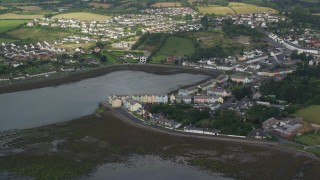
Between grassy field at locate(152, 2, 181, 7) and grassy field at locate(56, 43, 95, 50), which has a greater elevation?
grassy field at locate(152, 2, 181, 7)

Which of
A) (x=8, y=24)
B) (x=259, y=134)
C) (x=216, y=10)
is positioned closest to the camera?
(x=259, y=134)

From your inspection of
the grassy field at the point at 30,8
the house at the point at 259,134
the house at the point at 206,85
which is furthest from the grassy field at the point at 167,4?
the house at the point at 259,134

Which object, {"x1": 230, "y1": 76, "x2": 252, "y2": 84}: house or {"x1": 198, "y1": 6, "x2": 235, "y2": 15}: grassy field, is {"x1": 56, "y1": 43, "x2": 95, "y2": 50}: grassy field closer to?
{"x1": 230, "y1": 76, "x2": 252, "y2": 84}: house

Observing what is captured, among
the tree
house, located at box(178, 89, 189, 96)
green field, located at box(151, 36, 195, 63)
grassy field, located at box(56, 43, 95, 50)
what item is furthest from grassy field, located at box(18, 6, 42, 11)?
house, located at box(178, 89, 189, 96)

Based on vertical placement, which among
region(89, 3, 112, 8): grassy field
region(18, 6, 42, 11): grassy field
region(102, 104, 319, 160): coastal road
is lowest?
region(102, 104, 319, 160): coastal road

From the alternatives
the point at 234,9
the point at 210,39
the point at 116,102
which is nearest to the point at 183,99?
the point at 116,102

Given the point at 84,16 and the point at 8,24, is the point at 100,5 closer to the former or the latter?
the point at 84,16

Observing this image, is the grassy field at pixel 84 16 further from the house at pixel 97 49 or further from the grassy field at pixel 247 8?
the grassy field at pixel 247 8
